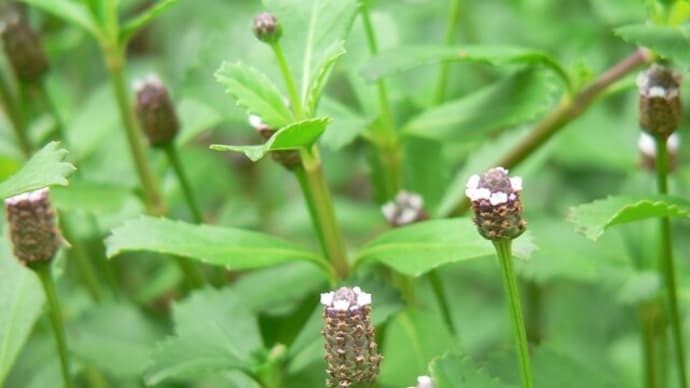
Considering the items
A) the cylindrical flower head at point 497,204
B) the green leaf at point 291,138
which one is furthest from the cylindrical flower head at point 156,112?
the cylindrical flower head at point 497,204

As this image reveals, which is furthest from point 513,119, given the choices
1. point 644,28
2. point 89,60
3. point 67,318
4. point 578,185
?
point 89,60

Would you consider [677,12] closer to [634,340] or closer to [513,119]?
[513,119]

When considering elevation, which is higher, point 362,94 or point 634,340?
point 362,94

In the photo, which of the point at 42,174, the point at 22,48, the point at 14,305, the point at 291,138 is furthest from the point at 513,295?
the point at 22,48

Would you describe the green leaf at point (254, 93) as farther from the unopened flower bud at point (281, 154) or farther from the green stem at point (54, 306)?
the green stem at point (54, 306)

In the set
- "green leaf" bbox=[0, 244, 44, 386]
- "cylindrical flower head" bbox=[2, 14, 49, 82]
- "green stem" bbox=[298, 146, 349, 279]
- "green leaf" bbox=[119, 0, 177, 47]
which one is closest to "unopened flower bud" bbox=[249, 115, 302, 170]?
"green stem" bbox=[298, 146, 349, 279]

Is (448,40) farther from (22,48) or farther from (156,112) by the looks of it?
(22,48)
